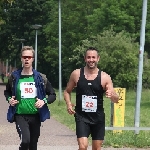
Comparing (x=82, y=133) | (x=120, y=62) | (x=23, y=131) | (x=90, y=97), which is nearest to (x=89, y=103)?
(x=90, y=97)

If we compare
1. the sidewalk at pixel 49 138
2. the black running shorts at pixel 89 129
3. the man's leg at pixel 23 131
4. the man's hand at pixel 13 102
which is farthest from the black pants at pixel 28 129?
the sidewalk at pixel 49 138

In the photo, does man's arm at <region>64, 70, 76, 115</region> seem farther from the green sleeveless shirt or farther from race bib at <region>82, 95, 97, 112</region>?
the green sleeveless shirt

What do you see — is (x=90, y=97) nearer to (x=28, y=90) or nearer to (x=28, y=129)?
(x=28, y=90)

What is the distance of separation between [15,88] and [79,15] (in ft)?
192

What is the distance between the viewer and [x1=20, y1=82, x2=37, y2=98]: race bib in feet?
25.6

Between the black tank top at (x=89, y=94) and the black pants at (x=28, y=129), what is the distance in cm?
59

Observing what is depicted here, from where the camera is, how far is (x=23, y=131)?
778cm

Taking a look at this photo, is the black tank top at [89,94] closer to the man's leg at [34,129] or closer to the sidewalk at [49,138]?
the man's leg at [34,129]

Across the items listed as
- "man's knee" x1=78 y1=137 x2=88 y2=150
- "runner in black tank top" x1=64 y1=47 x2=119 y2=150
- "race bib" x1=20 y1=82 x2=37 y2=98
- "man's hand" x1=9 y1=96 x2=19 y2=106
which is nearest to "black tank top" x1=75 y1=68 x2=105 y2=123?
"runner in black tank top" x1=64 y1=47 x2=119 y2=150

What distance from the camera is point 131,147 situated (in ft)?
40.6

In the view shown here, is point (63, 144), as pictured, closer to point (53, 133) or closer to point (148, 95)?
point (53, 133)

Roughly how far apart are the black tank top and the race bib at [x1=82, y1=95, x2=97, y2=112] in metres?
0.04

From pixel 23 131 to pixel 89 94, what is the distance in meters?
1.03

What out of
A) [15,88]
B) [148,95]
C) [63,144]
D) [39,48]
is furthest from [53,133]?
[39,48]
